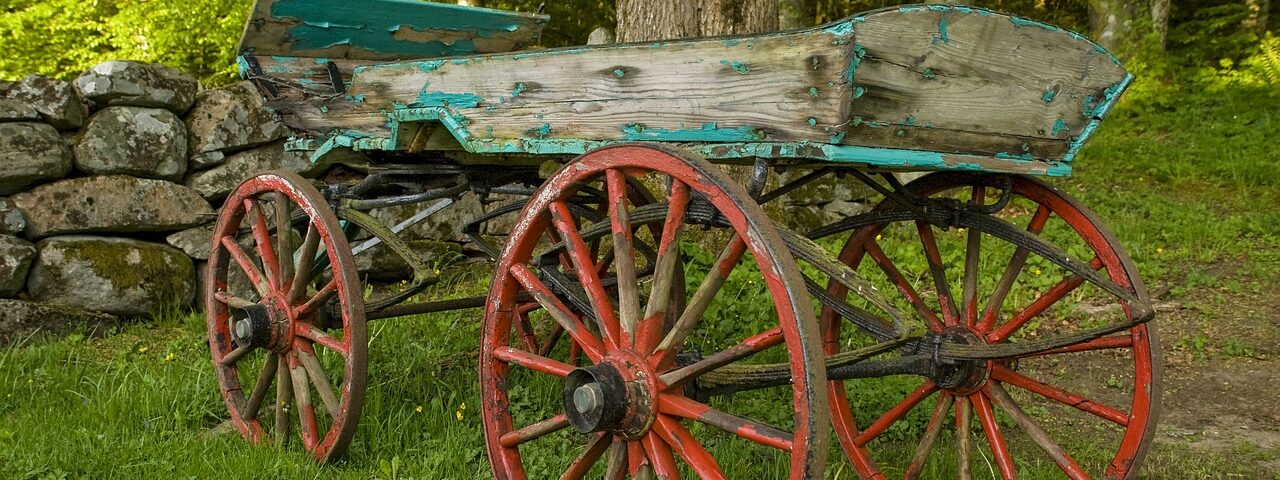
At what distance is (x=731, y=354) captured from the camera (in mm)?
2314

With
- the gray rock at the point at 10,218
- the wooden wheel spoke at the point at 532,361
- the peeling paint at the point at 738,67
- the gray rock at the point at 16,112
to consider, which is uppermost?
the peeling paint at the point at 738,67

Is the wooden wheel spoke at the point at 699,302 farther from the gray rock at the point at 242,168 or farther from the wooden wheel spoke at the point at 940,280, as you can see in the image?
the gray rock at the point at 242,168

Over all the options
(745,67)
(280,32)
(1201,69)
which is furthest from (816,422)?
(1201,69)

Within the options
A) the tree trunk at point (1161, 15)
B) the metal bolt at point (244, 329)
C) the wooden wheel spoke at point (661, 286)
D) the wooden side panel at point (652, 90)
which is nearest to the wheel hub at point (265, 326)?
the metal bolt at point (244, 329)

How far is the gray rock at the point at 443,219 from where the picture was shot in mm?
5715

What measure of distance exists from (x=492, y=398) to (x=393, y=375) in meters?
1.38

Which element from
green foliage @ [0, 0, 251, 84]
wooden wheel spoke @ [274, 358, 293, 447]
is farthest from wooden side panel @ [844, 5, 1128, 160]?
green foliage @ [0, 0, 251, 84]

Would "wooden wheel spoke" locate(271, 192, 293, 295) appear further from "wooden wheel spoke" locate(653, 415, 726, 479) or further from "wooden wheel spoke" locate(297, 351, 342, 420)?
"wooden wheel spoke" locate(653, 415, 726, 479)

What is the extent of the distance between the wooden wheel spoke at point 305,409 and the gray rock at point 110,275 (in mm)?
2051

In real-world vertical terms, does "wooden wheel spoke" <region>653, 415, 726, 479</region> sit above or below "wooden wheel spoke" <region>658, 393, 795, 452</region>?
below

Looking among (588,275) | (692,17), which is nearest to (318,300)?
(588,275)

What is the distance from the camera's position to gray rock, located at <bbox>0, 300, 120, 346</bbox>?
4707mm

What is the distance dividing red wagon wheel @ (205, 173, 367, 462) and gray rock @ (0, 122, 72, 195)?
59.6 inches

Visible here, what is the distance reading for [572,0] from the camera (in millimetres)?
11945
